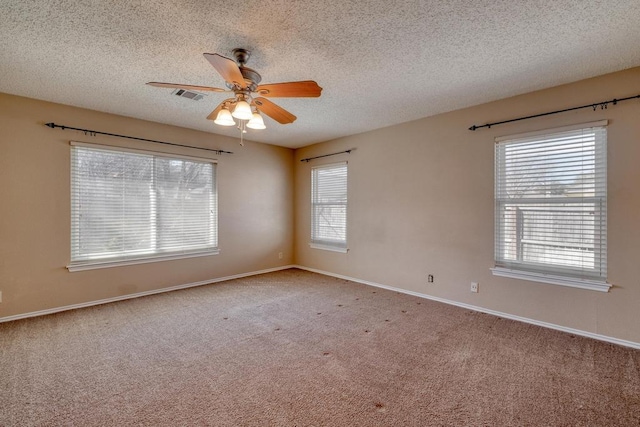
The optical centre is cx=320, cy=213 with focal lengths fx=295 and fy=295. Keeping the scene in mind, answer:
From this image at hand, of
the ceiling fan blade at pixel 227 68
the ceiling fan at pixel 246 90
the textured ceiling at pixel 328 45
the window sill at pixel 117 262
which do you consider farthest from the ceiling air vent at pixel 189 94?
the window sill at pixel 117 262

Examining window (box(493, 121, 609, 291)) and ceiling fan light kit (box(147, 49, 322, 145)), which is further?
window (box(493, 121, 609, 291))

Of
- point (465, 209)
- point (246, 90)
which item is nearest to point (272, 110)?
point (246, 90)

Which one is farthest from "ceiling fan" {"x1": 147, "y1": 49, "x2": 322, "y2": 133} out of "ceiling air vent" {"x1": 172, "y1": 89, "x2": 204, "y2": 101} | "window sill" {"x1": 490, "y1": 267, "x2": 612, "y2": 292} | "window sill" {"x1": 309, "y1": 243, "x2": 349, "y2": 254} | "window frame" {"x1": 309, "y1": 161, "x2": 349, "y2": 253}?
"window sill" {"x1": 309, "y1": 243, "x2": 349, "y2": 254}

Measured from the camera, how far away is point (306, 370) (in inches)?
89.4

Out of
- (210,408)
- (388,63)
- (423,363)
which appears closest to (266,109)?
(388,63)

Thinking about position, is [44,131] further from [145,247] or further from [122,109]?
[145,247]

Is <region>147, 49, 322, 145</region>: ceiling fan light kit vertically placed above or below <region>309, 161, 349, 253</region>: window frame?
above

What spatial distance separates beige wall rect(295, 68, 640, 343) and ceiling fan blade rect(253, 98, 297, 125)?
215 cm

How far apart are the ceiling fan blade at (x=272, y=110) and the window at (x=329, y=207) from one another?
239 cm

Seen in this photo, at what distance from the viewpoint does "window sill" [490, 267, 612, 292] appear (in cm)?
279

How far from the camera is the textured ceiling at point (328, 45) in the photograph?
1890 millimetres

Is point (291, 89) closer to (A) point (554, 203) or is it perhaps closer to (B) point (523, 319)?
(A) point (554, 203)

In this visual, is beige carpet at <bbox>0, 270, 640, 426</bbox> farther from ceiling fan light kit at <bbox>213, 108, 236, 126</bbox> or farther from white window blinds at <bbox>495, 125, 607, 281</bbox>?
ceiling fan light kit at <bbox>213, 108, 236, 126</bbox>

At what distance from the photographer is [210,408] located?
1.84 meters
